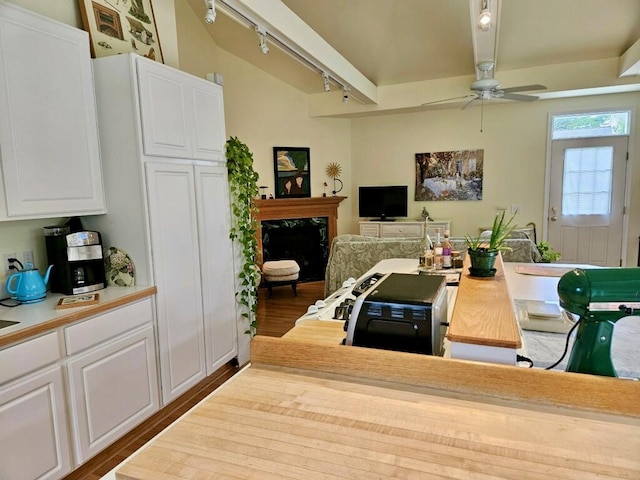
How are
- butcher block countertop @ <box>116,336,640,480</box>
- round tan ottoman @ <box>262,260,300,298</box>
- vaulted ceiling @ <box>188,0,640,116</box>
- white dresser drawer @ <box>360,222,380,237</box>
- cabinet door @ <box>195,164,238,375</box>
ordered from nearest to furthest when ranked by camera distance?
1. butcher block countertop @ <box>116,336,640,480</box>
2. cabinet door @ <box>195,164,238,375</box>
3. vaulted ceiling @ <box>188,0,640,116</box>
4. round tan ottoman @ <box>262,260,300,298</box>
5. white dresser drawer @ <box>360,222,380,237</box>

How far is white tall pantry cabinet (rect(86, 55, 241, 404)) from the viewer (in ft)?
7.59

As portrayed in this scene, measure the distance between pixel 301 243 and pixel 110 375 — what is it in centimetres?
425

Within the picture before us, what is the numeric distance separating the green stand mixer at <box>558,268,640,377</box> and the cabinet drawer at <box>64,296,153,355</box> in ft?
6.64

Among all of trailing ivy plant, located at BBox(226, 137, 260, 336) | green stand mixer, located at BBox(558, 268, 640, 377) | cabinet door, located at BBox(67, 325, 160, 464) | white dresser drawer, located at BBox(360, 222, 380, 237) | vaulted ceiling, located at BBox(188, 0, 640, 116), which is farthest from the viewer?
white dresser drawer, located at BBox(360, 222, 380, 237)

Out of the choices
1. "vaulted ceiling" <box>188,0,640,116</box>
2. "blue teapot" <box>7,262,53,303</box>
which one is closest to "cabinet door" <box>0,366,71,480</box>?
"blue teapot" <box>7,262,53,303</box>

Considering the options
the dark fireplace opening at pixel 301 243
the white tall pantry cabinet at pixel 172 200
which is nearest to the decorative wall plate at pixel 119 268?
the white tall pantry cabinet at pixel 172 200

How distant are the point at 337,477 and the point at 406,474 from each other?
118mm

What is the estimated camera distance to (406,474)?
0.68 m

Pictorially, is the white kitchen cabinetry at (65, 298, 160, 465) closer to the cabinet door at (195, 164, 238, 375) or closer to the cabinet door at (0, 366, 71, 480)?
the cabinet door at (0, 366, 71, 480)

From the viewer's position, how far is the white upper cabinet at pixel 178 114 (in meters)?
2.34

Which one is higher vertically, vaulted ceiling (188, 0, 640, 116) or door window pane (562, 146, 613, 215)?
vaulted ceiling (188, 0, 640, 116)

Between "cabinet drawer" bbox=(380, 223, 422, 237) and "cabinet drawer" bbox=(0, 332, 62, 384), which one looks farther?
"cabinet drawer" bbox=(380, 223, 422, 237)

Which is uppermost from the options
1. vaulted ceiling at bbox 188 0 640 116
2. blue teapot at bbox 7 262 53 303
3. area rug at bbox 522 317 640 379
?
vaulted ceiling at bbox 188 0 640 116

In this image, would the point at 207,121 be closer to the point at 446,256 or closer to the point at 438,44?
the point at 446,256
